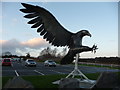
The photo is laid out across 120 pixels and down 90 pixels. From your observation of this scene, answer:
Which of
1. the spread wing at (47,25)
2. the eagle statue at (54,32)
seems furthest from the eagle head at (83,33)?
the spread wing at (47,25)

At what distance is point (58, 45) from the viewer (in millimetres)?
9641

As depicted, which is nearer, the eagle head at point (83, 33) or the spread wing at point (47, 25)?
the spread wing at point (47, 25)

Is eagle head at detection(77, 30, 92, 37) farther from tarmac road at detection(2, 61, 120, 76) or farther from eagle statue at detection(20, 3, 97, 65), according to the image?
tarmac road at detection(2, 61, 120, 76)

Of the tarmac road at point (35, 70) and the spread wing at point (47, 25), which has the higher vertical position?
the spread wing at point (47, 25)

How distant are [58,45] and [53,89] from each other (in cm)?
217

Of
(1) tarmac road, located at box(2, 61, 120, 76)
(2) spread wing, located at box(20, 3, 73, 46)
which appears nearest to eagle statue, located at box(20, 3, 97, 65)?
(2) spread wing, located at box(20, 3, 73, 46)

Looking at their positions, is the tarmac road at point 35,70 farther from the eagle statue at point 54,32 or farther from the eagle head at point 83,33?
the eagle head at point 83,33

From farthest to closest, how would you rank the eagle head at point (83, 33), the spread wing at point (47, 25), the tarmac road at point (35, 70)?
1. the tarmac road at point (35, 70)
2. the eagle head at point (83, 33)
3. the spread wing at point (47, 25)

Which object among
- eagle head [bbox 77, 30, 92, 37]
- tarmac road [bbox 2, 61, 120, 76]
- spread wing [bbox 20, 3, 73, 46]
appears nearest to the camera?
spread wing [bbox 20, 3, 73, 46]

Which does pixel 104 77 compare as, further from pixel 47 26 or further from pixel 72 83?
pixel 47 26

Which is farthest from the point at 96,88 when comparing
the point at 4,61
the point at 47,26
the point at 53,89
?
the point at 4,61

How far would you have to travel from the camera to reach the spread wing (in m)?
8.64

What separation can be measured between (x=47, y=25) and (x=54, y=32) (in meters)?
0.48

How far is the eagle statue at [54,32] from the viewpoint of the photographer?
870 centimetres
